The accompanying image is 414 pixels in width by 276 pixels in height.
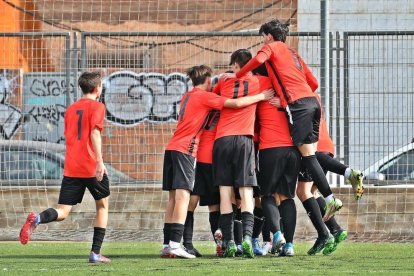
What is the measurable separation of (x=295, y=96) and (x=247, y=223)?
1290mm

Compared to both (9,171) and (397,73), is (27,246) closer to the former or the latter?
(9,171)

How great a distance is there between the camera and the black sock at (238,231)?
12.1 metres

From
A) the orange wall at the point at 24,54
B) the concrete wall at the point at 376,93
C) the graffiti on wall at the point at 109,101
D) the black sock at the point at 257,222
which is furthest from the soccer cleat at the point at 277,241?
the orange wall at the point at 24,54

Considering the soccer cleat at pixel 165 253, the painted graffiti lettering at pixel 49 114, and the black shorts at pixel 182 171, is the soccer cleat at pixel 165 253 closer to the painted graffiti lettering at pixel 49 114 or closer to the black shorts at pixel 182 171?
the black shorts at pixel 182 171

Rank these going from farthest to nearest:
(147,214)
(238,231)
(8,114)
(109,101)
Result: (8,114) < (109,101) < (147,214) < (238,231)

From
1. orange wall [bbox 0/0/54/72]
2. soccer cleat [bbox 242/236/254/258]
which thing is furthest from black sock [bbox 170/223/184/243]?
orange wall [bbox 0/0/54/72]

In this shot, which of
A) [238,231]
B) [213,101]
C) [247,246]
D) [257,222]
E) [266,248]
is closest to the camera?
[247,246]

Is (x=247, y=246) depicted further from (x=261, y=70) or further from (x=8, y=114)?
(x=8, y=114)

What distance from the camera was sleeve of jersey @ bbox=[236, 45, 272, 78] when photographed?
11.6m

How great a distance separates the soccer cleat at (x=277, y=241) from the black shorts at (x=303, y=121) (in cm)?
87

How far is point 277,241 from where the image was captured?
11609 mm

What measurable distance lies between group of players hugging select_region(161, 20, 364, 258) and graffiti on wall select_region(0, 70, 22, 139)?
5029 mm

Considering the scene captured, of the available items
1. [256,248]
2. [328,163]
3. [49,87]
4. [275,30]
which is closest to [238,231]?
[256,248]

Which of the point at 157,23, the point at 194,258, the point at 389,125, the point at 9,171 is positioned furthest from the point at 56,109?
the point at 194,258
